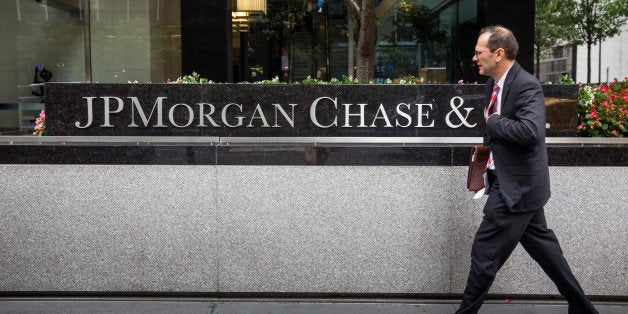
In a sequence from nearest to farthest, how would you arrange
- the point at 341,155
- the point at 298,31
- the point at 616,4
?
the point at 341,155
the point at 298,31
the point at 616,4

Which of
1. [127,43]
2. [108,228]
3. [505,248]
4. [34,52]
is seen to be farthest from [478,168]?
[34,52]

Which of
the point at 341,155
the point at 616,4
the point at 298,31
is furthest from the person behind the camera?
the point at 616,4

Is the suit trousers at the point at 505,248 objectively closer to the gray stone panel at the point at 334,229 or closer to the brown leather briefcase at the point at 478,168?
the brown leather briefcase at the point at 478,168

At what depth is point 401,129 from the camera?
5438 millimetres

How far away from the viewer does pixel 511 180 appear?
4.28 meters

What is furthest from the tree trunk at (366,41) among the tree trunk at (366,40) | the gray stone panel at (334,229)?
the gray stone panel at (334,229)

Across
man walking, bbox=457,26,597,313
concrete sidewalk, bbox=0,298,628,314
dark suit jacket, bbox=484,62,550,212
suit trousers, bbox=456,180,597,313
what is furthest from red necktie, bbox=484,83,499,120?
concrete sidewalk, bbox=0,298,628,314

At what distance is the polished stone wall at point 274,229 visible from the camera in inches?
212

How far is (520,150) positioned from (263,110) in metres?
2.08

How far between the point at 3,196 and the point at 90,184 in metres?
0.70

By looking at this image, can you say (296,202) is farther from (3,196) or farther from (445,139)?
(3,196)

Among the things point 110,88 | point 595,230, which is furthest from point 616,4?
point 110,88

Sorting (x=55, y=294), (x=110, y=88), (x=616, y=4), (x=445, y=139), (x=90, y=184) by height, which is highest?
(x=616, y=4)

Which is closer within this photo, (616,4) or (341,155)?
(341,155)
